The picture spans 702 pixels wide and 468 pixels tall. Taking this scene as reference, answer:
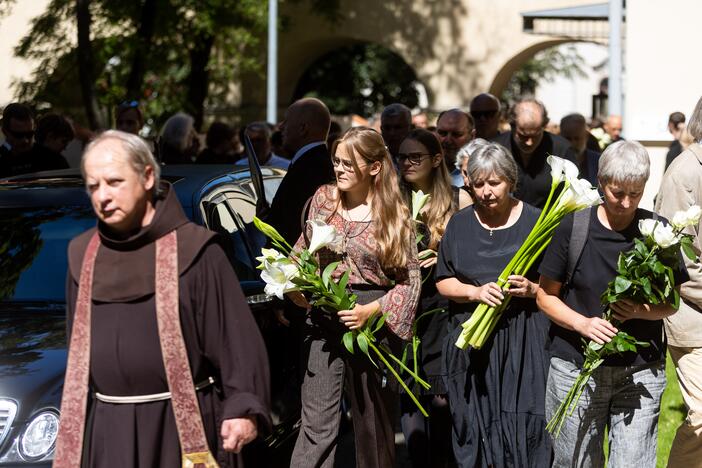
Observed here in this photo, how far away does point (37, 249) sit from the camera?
6.14 meters

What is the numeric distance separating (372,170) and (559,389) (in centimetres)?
137

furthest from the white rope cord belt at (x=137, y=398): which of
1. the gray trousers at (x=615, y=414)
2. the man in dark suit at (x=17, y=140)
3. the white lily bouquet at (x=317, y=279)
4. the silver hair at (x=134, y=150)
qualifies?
the man in dark suit at (x=17, y=140)

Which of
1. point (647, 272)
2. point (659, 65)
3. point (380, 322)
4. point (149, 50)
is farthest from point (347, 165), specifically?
point (149, 50)

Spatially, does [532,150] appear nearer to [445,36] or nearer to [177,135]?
[177,135]

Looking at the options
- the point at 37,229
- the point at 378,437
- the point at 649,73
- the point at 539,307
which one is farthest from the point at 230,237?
the point at 649,73

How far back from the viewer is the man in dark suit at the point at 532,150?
835 centimetres

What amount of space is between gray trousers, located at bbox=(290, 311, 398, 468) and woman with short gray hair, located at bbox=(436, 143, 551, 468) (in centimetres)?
41

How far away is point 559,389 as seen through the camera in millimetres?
5457

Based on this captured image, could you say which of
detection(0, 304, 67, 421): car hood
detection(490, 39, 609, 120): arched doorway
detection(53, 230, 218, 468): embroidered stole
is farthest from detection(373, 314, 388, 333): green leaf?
detection(490, 39, 609, 120): arched doorway

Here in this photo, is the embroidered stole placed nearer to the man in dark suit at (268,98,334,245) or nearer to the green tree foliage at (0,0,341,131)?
the man in dark suit at (268,98,334,245)

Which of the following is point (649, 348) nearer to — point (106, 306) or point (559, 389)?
point (559, 389)

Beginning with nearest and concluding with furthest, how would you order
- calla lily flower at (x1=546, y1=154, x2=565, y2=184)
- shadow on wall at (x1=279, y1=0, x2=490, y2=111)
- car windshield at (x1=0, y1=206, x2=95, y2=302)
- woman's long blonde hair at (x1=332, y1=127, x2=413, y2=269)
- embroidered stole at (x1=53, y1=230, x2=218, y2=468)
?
embroidered stole at (x1=53, y1=230, x2=218, y2=468) → calla lily flower at (x1=546, y1=154, x2=565, y2=184) → woman's long blonde hair at (x1=332, y1=127, x2=413, y2=269) → car windshield at (x1=0, y1=206, x2=95, y2=302) → shadow on wall at (x1=279, y1=0, x2=490, y2=111)

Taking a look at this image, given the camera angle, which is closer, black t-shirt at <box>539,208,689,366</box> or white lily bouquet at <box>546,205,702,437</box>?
white lily bouquet at <box>546,205,702,437</box>

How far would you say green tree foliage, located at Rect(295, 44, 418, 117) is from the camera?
3531 centimetres
